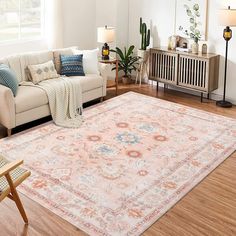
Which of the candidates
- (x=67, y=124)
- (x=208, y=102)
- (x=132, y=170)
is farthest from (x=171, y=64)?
(x=132, y=170)

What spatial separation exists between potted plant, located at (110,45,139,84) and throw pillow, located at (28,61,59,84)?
166cm

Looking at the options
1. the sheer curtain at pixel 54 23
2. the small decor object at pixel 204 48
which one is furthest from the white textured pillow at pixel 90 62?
the small decor object at pixel 204 48

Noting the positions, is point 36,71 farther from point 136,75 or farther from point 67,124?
point 136,75

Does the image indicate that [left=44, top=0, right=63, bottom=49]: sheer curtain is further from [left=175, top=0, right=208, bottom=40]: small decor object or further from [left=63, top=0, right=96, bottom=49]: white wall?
[left=175, top=0, right=208, bottom=40]: small decor object

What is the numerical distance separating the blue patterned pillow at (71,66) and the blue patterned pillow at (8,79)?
37.7 inches

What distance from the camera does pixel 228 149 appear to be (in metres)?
4.53

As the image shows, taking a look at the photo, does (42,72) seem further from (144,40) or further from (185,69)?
(185,69)

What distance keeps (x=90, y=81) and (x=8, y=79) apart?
1292 millimetres

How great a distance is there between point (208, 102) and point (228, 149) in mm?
1759

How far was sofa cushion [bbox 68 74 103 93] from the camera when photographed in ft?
18.4

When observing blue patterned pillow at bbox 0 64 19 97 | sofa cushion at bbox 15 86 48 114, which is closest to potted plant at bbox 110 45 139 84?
sofa cushion at bbox 15 86 48 114

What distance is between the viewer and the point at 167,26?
6559mm

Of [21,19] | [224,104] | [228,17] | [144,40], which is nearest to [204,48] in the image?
[228,17]

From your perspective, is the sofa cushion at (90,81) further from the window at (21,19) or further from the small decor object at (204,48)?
the small decor object at (204,48)
